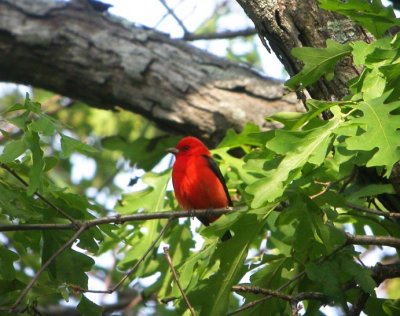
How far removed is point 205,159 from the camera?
5.53m

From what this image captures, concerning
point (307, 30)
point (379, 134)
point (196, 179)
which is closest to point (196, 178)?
point (196, 179)

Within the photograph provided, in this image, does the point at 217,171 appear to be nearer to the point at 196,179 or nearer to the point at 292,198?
the point at 196,179

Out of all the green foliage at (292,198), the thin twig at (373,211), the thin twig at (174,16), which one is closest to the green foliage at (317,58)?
the green foliage at (292,198)

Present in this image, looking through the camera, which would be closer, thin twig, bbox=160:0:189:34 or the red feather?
the red feather

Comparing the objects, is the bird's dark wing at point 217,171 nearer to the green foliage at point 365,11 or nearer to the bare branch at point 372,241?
the bare branch at point 372,241

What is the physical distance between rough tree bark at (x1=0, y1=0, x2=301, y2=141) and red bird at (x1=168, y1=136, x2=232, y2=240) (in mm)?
136

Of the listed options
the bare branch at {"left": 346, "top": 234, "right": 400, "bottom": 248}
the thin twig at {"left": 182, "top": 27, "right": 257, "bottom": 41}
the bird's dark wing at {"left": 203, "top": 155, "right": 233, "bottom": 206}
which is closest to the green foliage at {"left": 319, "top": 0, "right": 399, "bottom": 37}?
the bare branch at {"left": 346, "top": 234, "right": 400, "bottom": 248}

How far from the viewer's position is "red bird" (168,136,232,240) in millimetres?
5285

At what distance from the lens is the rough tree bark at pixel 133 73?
567cm

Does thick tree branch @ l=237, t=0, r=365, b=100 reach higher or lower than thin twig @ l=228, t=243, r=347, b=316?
higher

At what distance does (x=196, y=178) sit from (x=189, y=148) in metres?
0.27

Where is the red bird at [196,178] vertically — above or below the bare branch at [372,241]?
above

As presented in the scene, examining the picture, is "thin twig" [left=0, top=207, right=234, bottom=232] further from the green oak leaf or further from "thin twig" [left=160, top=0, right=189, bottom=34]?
"thin twig" [left=160, top=0, right=189, bottom=34]

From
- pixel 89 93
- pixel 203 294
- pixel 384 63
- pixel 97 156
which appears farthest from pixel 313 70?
pixel 97 156
